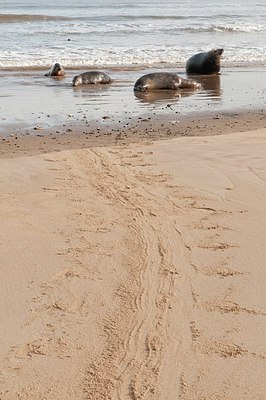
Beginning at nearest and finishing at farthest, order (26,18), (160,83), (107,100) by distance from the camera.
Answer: (107,100)
(160,83)
(26,18)

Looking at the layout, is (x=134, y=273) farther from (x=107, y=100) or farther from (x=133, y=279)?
(x=107, y=100)

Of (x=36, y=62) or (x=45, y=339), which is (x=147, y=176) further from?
(x=36, y=62)

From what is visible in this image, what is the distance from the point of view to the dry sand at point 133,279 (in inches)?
130

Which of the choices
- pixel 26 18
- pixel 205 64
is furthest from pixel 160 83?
pixel 26 18

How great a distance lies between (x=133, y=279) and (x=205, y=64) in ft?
39.2

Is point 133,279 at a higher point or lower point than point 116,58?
higher

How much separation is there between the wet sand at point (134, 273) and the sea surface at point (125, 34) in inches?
422

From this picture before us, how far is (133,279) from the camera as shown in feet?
14.3

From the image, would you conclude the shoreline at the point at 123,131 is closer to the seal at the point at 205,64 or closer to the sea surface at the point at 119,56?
the sea surface at the point at 119,56

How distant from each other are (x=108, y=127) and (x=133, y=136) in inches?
28.0

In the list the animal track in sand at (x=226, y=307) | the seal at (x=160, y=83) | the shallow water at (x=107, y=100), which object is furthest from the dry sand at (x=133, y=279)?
the seal at (x=160, y=83)

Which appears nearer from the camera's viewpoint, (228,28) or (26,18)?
(228,28)

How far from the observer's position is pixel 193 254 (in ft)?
15.5

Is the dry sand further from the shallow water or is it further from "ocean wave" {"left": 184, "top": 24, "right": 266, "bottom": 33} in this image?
"ocean wave" {"left": 184, "top": 24, "right": 266, "bottom": 33}
